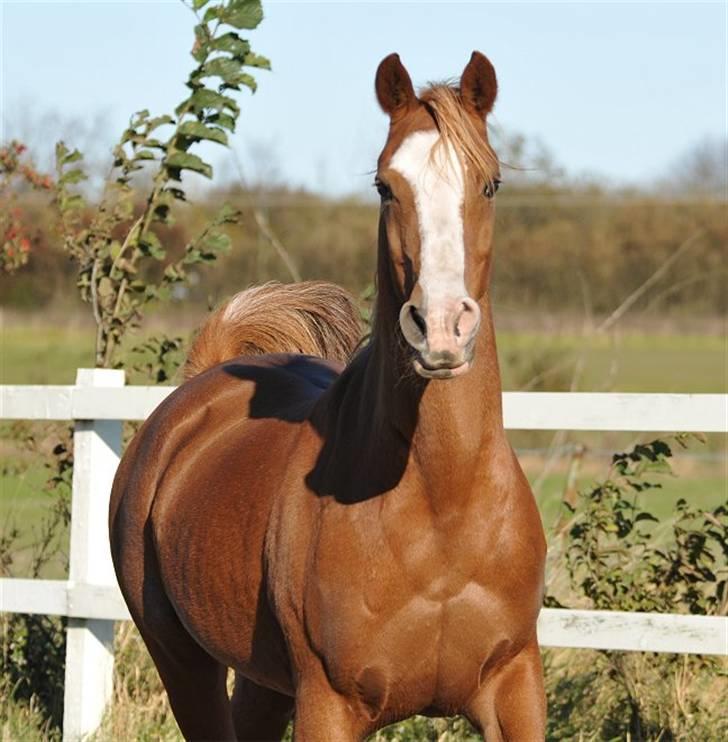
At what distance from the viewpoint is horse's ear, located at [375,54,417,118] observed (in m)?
3.41

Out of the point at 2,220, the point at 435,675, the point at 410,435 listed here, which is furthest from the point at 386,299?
the point at 2,220

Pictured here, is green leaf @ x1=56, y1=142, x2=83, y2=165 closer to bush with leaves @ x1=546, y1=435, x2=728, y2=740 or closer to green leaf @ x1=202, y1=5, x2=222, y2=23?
green leaf @ x1=202, y1=5, x2=222, y2=23

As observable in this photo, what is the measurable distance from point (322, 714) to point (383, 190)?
1.24 m

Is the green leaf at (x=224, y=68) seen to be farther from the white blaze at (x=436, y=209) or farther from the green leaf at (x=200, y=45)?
the white blaze at (x=436, y=209)

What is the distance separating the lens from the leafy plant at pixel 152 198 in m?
6.46

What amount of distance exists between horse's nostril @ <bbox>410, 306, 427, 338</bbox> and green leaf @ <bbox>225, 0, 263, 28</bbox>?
370 centimetres

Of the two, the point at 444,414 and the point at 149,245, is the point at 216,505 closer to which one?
the point at 444,414

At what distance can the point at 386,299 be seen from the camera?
3.42m

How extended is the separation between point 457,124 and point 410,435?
0.74 m

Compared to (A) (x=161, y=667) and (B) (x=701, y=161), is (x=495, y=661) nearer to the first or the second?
(A) (x=161, y=667)

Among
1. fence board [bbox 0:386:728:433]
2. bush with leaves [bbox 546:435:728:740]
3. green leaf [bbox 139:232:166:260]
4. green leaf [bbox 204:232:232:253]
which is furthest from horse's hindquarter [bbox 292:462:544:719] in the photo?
green leaf [bbox 139:232:166:260]

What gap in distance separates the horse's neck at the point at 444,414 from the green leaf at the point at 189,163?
3.21m

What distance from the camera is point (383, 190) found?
326cm

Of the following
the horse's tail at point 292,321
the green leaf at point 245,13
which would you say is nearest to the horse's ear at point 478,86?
the horse's tail at point 292,321
